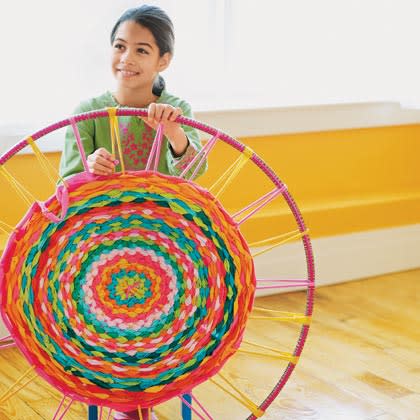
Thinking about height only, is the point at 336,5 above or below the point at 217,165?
above

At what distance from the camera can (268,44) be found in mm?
2596

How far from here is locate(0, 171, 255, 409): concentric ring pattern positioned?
4.19 feet

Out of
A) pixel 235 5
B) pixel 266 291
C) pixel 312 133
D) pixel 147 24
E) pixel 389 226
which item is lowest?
pixel 266 291

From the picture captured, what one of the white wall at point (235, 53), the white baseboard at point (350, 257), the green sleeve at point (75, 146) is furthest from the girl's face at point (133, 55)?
the white baseboard at point (350, 257)

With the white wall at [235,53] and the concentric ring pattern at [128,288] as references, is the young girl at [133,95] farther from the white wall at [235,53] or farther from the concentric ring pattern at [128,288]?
the white wall at [235,53]

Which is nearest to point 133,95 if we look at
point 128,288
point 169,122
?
point 169,122

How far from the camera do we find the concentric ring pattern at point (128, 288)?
128 centimetres

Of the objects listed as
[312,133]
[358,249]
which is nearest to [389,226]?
[358,249]

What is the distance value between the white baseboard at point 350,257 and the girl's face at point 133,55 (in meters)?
1.02

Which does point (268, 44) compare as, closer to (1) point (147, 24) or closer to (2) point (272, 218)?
(2) point (272, 218)

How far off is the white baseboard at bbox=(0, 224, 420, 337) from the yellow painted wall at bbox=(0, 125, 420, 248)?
34 millimetres

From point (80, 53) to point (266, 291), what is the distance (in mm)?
878

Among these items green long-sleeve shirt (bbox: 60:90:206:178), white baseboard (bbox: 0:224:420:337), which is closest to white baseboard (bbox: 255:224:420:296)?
white baseboard (bbox: 0:224:420:337)

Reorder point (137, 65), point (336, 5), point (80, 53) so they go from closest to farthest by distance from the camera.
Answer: point (137, 65)
point (80, 53)
point (336, 5)
